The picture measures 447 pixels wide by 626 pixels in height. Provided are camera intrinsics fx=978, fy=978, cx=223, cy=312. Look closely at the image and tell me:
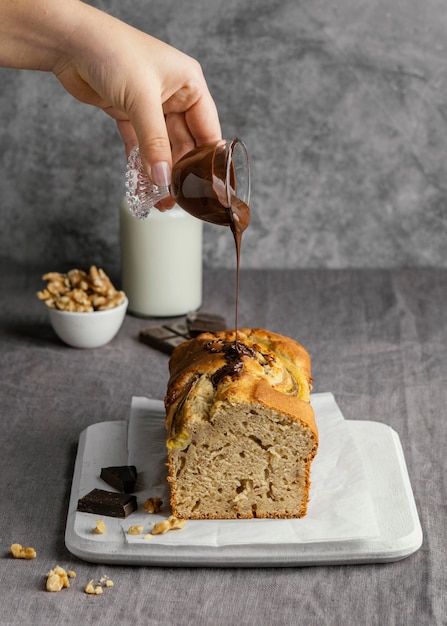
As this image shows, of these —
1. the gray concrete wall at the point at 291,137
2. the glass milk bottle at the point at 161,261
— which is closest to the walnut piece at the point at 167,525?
the glass milk bottle at the point at 161,261

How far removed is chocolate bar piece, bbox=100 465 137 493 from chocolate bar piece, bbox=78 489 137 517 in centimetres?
6

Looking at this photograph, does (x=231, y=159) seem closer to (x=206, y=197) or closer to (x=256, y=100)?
(x=206, y=197)

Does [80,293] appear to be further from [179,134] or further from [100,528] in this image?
[100,528]

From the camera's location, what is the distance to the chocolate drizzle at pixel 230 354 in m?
2.55

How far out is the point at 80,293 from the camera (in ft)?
12.3

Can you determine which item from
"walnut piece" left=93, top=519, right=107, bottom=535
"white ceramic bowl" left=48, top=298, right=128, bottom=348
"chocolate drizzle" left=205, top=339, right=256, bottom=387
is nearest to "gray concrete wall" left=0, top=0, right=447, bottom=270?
"white ceramic bowl" left=48, top=298, right=128, bottom=348

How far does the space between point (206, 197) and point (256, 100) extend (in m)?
1.98

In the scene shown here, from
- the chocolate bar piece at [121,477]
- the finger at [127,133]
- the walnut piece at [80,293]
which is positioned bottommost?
the walnut piece at [80,293]

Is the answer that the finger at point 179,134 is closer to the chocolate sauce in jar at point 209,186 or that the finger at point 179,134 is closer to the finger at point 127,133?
the finger at point 127,133

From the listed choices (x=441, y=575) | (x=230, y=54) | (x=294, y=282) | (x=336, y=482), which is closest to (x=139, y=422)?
(x=336, y=482)

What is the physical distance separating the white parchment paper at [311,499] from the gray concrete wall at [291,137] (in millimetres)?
1677

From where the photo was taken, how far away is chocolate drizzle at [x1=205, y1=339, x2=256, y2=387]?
255 centimetres

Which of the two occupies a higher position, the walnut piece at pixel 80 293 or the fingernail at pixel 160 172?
the fingernail at pixel 160 172

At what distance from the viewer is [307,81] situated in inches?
169
